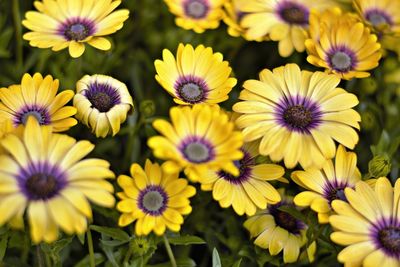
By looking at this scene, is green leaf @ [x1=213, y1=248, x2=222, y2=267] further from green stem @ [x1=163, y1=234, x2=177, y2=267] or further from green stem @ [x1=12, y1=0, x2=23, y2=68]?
green stem @ [x1=12, y1=0, x2=23, y2=68]

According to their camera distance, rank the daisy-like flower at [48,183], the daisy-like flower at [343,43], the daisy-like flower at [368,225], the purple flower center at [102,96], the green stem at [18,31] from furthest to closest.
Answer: the green stem at [18,31] < the daisy-like flower at [343,43] < the purple flower center at [102,96] < the daisy-like flower at [368,225] < the daisy-like flower at [48,183]

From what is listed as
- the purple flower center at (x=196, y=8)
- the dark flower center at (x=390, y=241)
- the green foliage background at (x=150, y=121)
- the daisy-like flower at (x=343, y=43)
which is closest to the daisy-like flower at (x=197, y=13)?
the purple flower center at (x=196, y=8)

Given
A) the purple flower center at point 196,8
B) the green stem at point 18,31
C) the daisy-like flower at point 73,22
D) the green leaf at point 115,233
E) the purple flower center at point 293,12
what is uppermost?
the daisy-like flower at point 73,22

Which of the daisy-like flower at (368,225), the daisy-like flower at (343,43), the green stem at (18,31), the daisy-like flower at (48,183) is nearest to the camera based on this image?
the daisy-like flower at (48,183)

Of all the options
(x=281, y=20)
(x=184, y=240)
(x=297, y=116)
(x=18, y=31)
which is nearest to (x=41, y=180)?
(x=184, y=240)

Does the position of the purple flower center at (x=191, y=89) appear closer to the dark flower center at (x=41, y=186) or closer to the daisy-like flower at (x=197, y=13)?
the daisy-like flower at (x=197, y=13)

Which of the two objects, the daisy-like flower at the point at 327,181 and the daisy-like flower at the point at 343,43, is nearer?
the daisy-like flower at the point at 327,181

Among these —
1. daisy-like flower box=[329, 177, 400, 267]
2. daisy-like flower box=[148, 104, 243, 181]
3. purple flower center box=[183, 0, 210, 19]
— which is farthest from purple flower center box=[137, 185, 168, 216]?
purple flower center box=[183, 0, 210, 19]

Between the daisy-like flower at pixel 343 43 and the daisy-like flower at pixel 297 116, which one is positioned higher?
the daisy-like flower at pixel 343 43

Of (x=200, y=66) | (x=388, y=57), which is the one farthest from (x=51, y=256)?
(x=388, y=57)
